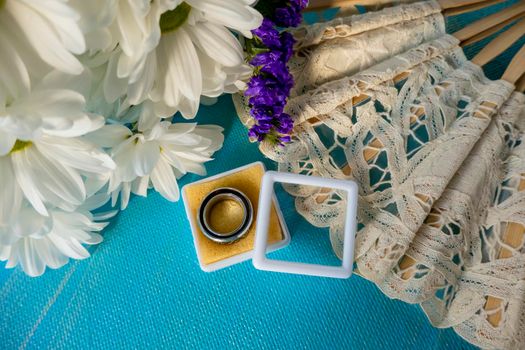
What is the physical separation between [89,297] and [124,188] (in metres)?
0.28

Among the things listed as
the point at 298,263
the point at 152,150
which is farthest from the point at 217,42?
the point at 298,263

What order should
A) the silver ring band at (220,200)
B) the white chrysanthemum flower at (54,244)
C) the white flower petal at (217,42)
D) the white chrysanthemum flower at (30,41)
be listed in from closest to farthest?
the white chrysanthemum flower at (30,41)
the white flower petal at (217,42)
the white chrysanthemum flower at (54,244)
the silver ring band at (220,200)

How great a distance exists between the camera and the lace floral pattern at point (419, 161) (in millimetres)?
611

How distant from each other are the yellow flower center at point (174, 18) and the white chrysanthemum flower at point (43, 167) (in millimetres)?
136

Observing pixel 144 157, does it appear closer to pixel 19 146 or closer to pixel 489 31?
pixel 19 146

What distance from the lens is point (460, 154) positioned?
62cm

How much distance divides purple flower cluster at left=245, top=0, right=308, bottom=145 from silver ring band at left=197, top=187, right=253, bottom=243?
117 mm

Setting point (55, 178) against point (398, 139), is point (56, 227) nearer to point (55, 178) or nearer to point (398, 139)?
point (55, 178)

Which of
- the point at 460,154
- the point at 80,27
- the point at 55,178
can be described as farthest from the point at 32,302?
the point at 460,154

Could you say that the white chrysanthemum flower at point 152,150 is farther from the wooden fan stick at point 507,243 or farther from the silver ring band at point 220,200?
the wooden fan stick at point 507,243

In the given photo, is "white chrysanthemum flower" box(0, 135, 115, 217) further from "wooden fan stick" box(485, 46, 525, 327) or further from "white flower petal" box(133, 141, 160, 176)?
"wooden fan stick" box(485, 46, 525, 327)

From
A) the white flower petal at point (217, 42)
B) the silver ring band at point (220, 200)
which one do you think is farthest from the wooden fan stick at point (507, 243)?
the white flower petal at point (217, 42)

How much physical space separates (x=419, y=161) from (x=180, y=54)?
0.39 meters

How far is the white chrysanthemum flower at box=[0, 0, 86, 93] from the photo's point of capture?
32cm
